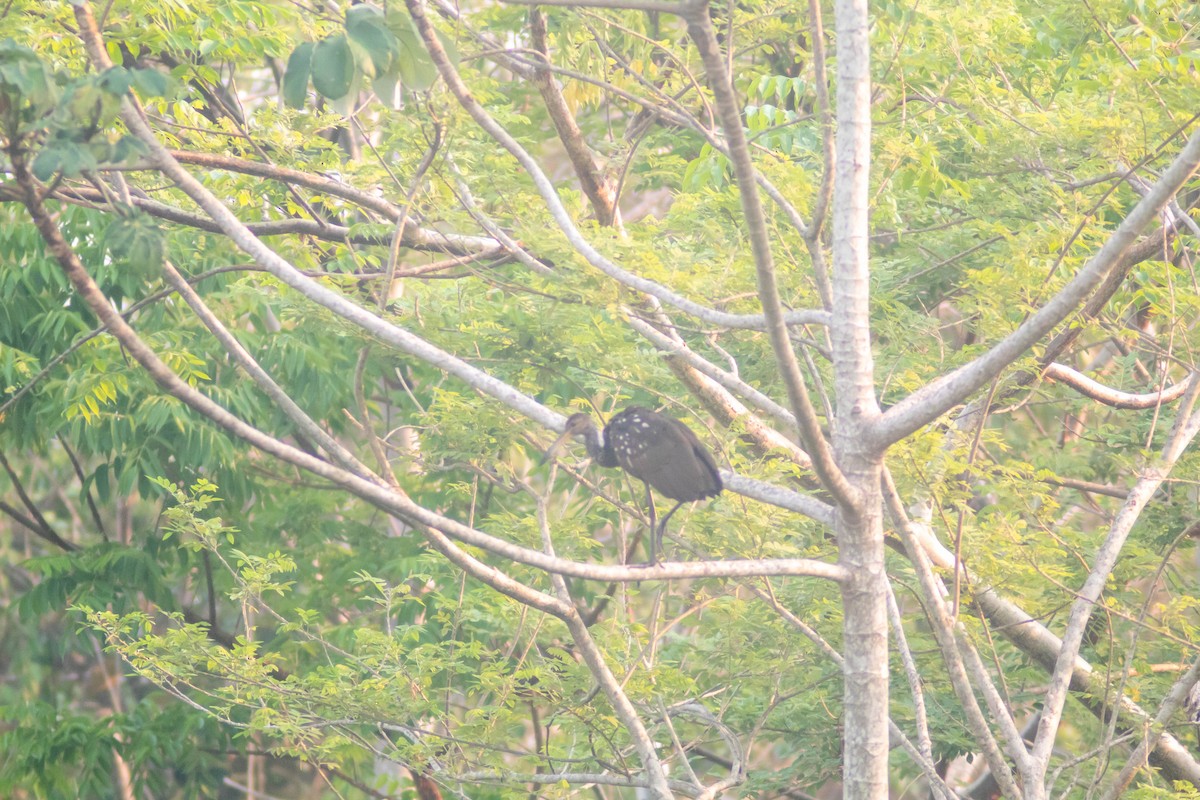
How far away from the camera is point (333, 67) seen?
352 centimetres

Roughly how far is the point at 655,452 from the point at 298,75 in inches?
94.3

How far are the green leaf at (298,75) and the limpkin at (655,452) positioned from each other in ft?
7.05

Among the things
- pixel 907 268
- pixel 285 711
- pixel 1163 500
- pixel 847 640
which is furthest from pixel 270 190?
pixel 1163 500

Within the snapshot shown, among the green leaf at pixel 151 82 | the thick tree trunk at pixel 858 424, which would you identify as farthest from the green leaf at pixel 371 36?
the thick tree trunk at pixel 858 424

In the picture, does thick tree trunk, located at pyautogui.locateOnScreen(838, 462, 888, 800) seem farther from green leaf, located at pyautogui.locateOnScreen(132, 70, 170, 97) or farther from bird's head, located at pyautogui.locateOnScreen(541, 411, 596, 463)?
green leaf, located at pyautogui.locateOnScreen(132, 70, 170, 97)

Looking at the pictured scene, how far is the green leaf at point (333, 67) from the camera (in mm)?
3486

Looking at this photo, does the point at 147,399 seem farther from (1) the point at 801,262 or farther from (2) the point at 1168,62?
(2) the point at 1168,62

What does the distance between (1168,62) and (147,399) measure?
21.7 feet

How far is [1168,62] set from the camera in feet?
18.3

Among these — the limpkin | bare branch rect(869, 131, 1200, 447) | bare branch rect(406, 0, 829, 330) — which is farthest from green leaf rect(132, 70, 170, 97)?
bare branch rect(869, 131, 1200, 447)

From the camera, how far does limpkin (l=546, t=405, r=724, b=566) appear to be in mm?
5207

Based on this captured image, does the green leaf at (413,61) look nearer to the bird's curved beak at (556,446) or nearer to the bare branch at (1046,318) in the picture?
the bird's curved beak at (556,446)

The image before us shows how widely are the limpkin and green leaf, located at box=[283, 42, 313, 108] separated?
2.15 meters

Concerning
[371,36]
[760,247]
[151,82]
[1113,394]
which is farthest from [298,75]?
[1113,394]
